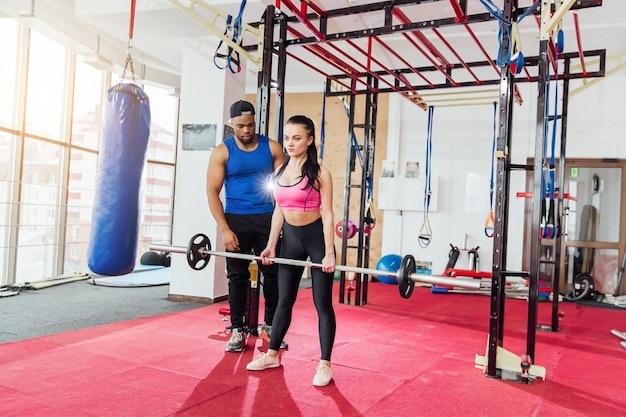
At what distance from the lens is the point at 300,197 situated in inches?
106

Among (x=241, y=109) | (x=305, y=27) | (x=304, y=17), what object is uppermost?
(x=305, y=27)

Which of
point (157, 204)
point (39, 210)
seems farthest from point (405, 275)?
point (157, 204)

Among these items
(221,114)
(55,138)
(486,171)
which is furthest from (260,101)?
(486,171)

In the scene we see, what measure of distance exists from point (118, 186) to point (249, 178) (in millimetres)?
810

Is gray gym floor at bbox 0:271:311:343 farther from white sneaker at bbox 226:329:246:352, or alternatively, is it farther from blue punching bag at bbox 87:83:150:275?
white sneaker at bbox 226:329:246:352

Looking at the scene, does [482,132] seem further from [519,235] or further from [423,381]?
[423,381]

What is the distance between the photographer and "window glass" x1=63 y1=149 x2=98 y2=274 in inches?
272

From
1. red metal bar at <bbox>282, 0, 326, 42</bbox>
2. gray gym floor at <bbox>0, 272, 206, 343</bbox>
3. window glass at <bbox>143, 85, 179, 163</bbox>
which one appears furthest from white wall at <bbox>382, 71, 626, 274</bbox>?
red metal bar at <bbox>282, 0, 326, 42</bbox>

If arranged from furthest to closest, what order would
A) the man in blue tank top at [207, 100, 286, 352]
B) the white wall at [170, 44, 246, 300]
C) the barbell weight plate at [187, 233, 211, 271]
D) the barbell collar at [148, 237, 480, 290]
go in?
the white wall at [170, 44, 246, 300] → the man in blue tank top at [207, 100, 286, 352] → the barbell weight plate at [187, 233, 211, 271] → the barbell collar at [148, 237, 480, 290]

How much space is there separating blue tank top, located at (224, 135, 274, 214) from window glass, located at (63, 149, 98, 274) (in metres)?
4.34

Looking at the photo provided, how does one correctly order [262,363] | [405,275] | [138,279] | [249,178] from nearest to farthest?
[405,275] → [262,363] → [249,178] → [138,279]

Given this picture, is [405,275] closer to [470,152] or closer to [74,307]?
[74,307]

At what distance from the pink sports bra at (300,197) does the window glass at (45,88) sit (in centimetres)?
456

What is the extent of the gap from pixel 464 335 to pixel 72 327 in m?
3.08
